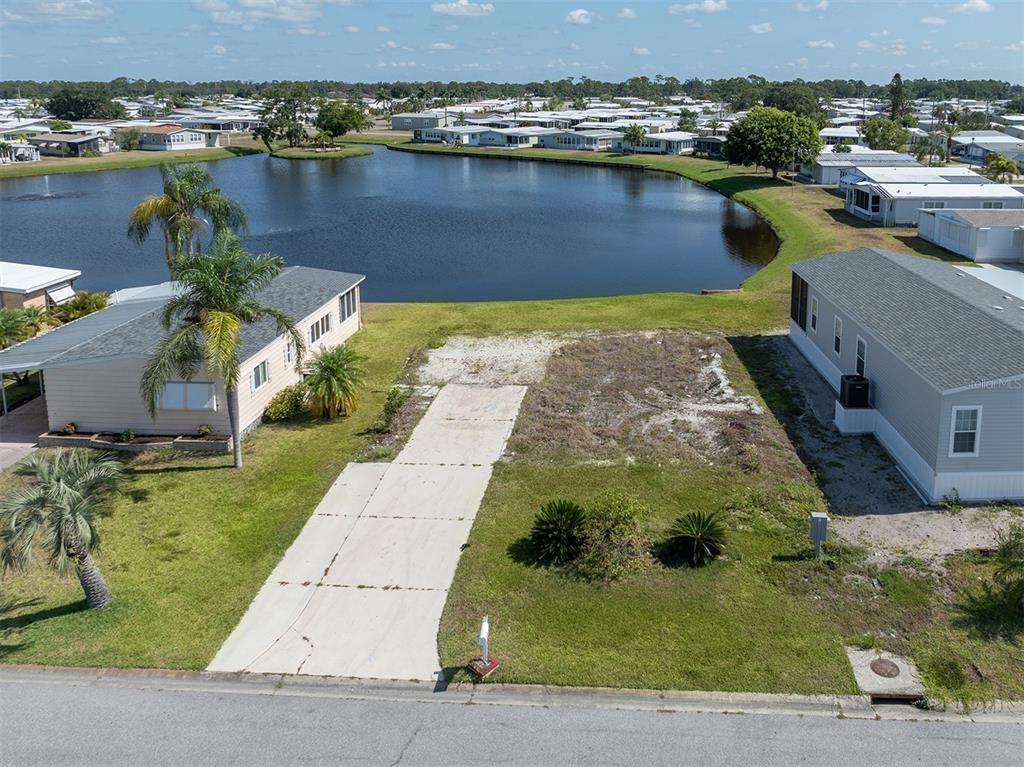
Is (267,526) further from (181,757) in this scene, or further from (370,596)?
(181,757)

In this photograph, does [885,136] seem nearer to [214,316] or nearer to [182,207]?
[182,207]

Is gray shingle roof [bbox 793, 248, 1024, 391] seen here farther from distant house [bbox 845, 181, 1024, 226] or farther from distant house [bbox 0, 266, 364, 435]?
distant house [bbox 845, 181, 1024, 226]

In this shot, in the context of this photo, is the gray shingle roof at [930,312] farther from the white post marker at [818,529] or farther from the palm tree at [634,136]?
the palm tree at [634,136]

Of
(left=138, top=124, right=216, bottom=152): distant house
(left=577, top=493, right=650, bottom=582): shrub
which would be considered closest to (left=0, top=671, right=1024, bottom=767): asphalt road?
(left=577, top=493, right=650, bottom=582): shrub

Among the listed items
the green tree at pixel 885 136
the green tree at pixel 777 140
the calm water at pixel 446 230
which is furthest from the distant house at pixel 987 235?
the green tree at pixel 885 136

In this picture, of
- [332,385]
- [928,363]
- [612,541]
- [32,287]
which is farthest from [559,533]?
[32,287]

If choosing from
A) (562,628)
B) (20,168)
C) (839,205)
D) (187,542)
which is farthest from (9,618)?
(20,168)
